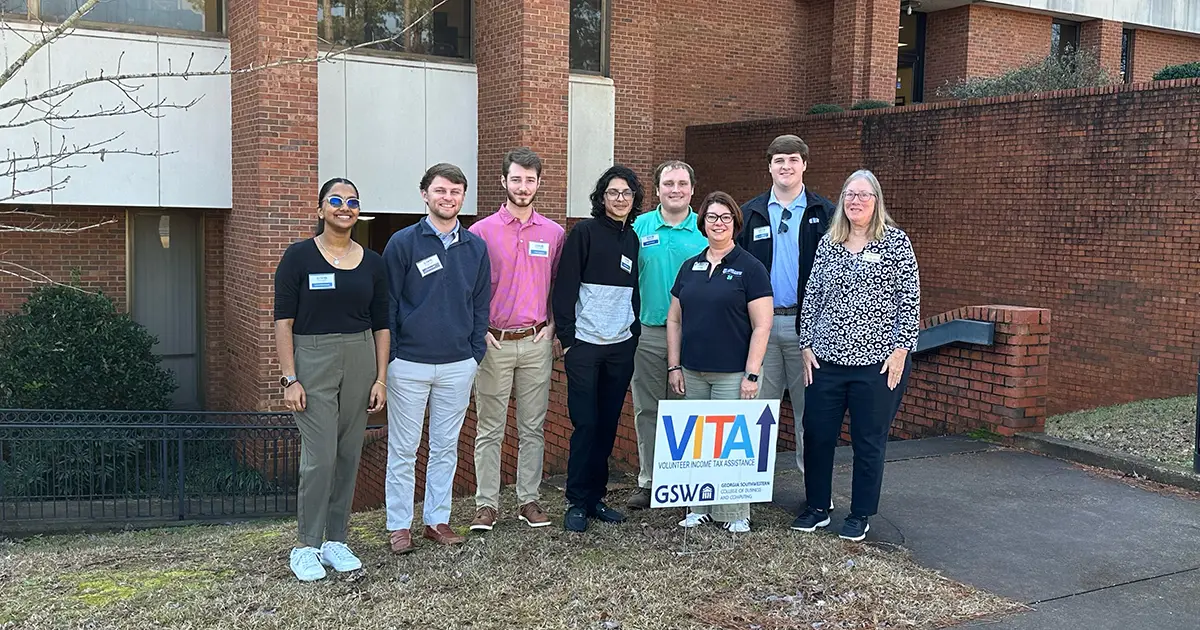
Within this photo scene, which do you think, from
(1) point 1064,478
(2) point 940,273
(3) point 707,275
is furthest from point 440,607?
(2) point 940,273

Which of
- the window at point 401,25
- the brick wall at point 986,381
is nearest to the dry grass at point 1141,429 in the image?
the brick wall at point 986,381

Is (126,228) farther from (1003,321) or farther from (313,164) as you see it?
(1003,321)

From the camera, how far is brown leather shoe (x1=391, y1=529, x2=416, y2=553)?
519 centimetres

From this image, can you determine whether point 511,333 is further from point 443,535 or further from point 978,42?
point 978,42

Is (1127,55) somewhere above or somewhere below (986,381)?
above

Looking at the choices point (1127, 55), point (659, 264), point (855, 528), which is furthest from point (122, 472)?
point (1127, 55)

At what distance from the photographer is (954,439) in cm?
772

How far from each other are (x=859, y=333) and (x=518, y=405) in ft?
6.32

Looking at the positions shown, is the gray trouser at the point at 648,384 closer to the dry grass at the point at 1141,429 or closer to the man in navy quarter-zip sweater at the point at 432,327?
the man in navy quarter-zip sweater at the point at 432,327

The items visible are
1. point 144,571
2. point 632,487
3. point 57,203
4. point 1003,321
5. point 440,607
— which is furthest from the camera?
point 57,203

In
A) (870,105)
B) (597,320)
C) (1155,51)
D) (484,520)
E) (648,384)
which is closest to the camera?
(597,320)

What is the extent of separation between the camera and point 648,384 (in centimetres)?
587

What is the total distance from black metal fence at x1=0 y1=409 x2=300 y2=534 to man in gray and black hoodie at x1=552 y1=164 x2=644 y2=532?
499 cm

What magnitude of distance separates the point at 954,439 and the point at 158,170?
9857 mm
